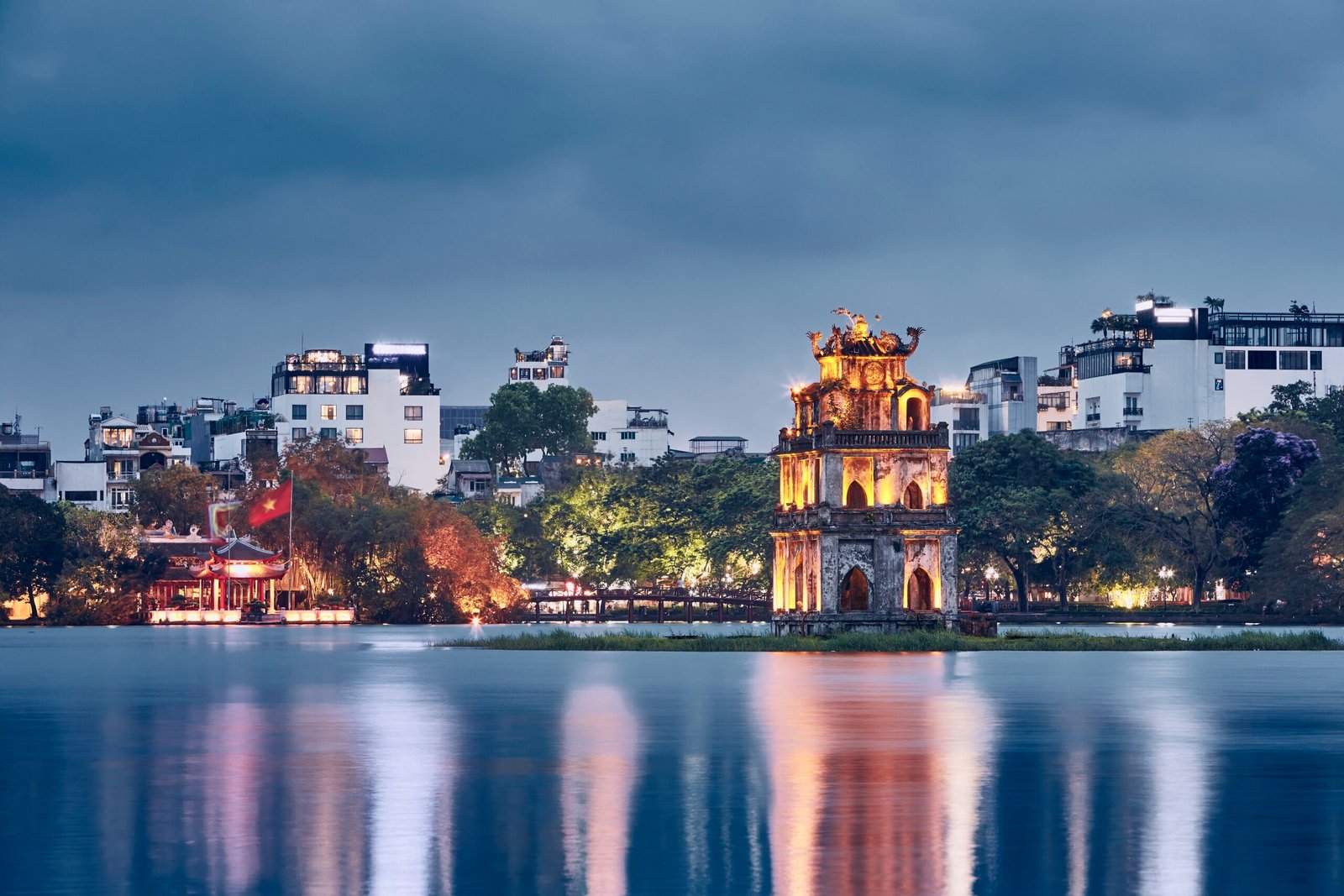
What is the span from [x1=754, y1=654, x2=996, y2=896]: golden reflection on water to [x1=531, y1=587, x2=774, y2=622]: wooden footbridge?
75.2 metres

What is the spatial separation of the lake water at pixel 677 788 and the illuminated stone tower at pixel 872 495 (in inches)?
1130

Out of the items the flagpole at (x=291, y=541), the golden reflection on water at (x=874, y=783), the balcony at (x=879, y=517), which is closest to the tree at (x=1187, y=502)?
the balcony at (x=879, y=517)

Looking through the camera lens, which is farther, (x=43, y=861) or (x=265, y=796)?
(x=265, y=796)

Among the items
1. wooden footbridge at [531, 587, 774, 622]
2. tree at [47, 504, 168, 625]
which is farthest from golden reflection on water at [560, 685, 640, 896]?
tree at [47, 504, 168, 625]

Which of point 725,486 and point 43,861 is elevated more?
point 725,486

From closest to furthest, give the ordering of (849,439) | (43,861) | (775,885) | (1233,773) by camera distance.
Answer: (775,885)
(43,861)
(1233,773)
(849,439)

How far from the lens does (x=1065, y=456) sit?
143m

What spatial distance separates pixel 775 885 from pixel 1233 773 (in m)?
15.5

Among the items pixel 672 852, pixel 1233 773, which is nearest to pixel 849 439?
pixel 1233 773

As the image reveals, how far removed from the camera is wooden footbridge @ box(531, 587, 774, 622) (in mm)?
142250

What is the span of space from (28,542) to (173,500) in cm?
3372

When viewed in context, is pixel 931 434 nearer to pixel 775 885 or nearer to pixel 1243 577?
pixel 1243 577

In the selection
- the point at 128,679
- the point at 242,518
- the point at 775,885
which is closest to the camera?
the point at 775,885

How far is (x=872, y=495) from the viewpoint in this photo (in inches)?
3866
